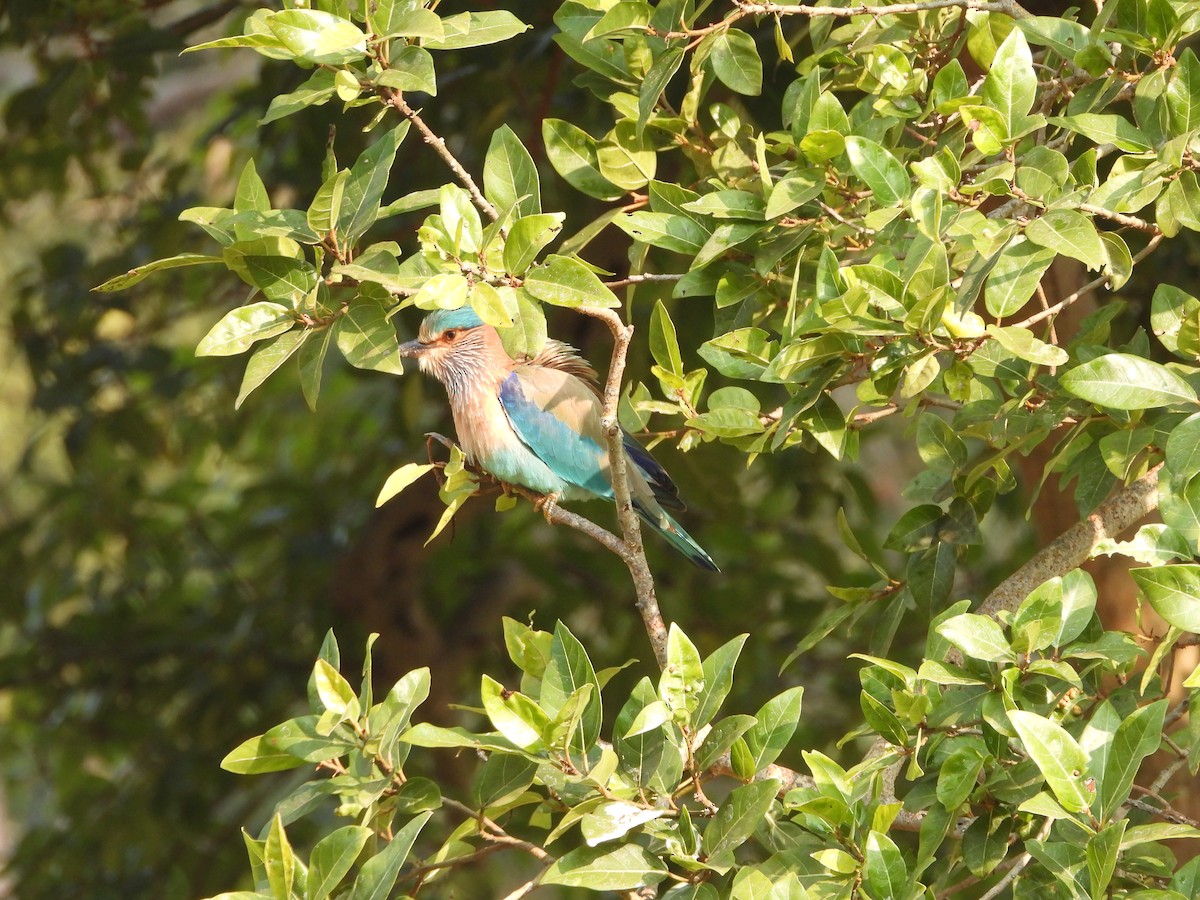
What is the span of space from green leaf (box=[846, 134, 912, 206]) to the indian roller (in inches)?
70.8

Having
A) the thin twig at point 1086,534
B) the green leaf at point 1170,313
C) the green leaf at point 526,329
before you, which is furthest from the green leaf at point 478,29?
the thin twig at point 1086,534

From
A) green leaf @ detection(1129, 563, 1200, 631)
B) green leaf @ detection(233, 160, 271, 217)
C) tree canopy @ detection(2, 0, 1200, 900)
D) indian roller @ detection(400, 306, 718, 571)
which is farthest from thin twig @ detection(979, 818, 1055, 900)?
indian roller @ detection(400, 306, 718, 571)

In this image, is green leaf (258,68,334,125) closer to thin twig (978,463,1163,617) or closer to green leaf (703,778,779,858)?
green leaf (703,778,779,858)

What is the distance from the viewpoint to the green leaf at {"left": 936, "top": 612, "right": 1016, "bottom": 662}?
1796 millimetres

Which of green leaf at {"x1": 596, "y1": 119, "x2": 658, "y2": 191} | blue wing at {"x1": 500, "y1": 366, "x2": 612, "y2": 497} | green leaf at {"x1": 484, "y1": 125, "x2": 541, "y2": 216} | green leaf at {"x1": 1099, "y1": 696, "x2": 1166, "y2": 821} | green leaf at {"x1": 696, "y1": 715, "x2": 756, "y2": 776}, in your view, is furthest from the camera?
blue wing at {"x1": 500, "y1": 366, "x2": 612, "y2": 497}

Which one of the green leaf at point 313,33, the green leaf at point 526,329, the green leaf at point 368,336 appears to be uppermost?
the green leaf at point 313,33

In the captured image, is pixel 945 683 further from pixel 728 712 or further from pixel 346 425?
pixel 346 425

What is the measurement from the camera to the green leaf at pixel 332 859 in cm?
186

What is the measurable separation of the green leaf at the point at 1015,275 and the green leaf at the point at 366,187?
2.85ft

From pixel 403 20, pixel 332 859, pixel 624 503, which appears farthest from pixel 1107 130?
pixel 332 859

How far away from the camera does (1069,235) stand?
1772 mm

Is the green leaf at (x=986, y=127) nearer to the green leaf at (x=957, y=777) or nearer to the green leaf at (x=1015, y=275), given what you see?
the green leaf at (x=1015, y=275)

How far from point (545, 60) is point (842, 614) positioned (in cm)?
242

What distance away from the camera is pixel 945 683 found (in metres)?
1.88
